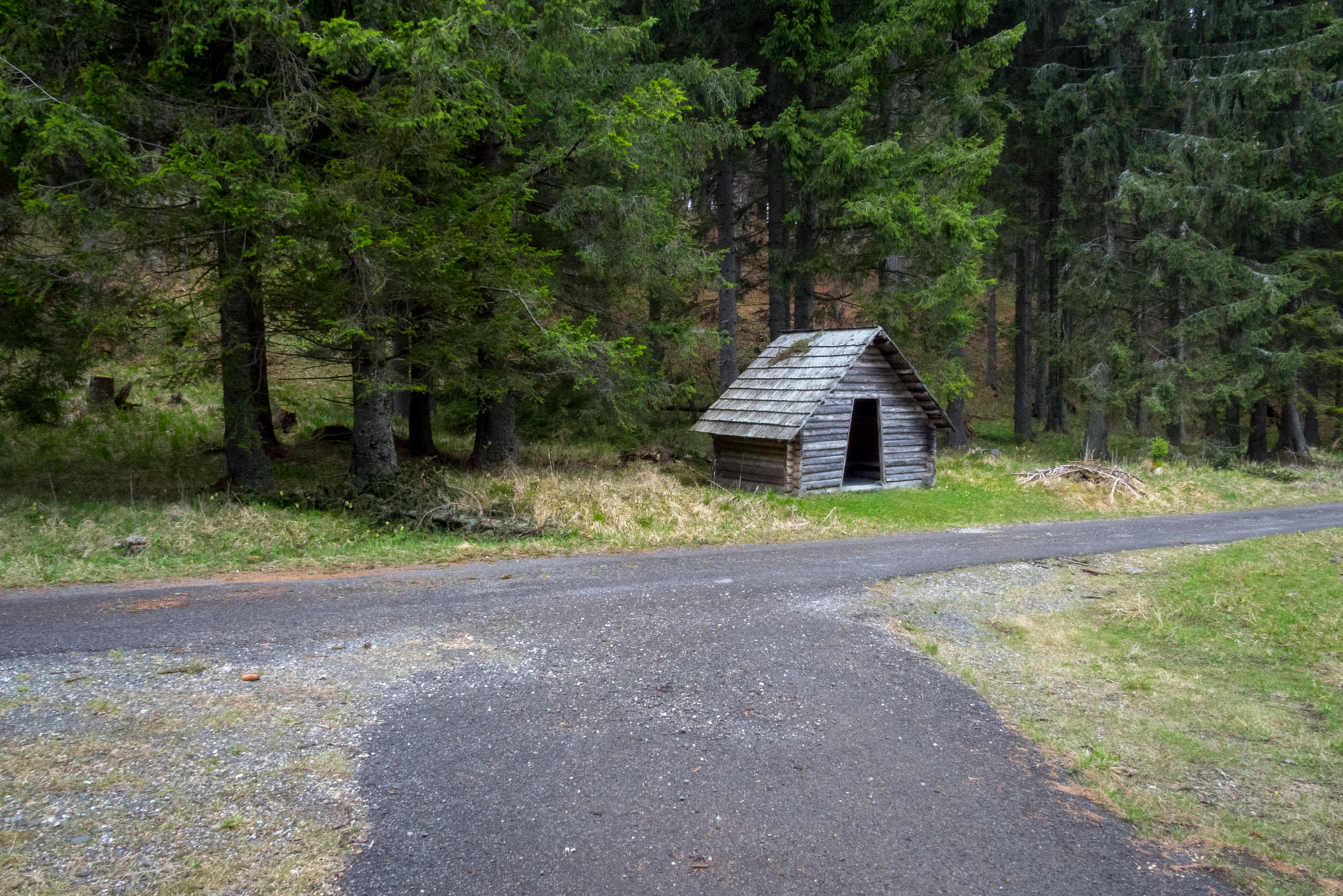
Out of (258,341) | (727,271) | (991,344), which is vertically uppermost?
(727,271)

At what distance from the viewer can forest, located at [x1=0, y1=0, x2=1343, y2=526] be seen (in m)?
9.90

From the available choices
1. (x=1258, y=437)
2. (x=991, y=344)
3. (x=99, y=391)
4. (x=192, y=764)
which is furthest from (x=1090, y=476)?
(x=99, y=391)

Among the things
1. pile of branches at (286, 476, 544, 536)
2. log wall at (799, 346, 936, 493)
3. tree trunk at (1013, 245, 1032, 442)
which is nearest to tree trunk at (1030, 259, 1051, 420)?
tree trunk at (1013, 245, 1032, 442)

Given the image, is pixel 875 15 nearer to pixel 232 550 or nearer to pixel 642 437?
pixel 642 437

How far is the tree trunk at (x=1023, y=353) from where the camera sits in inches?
1045

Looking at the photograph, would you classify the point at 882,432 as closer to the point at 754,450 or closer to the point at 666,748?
the point at 754,450

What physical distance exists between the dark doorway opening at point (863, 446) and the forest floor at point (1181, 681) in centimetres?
765

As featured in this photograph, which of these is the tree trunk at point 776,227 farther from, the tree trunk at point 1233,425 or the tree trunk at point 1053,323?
the tree trunk at point 1233,425

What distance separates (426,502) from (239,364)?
3.40m

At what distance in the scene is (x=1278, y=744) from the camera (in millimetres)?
5309

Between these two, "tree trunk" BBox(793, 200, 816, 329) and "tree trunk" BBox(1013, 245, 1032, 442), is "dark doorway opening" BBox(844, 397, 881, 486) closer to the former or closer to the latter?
"tree trunk" BBox(793, 200, 816, 329)

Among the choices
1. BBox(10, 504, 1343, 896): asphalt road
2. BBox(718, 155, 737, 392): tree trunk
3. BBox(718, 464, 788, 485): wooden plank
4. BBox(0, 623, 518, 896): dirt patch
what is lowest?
BBox(10, 504, 1343, 896): asphalt road

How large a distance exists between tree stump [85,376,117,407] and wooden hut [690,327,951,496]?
14852mm

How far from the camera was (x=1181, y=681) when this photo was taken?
646 cm
